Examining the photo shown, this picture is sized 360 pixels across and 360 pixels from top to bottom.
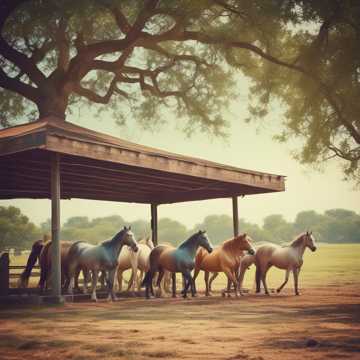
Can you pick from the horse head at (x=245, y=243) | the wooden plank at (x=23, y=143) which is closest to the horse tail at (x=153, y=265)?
the horse head at (x=245, y=243)

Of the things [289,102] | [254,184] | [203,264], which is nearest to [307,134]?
[289,102]

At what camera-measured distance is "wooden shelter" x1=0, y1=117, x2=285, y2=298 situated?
12633 millimetres

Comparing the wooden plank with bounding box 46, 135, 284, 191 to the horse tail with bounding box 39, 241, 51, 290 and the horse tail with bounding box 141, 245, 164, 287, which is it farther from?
the horse tail with bounding box 39, 241, 51, 290

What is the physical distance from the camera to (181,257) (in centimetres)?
1473

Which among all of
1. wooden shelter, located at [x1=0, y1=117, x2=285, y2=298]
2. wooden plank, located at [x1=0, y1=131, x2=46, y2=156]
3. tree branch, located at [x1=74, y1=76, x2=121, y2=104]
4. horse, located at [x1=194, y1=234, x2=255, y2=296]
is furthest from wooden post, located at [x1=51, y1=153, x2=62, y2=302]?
tree branch, located at [x1=74, y1=76, x2=121, y2=104]

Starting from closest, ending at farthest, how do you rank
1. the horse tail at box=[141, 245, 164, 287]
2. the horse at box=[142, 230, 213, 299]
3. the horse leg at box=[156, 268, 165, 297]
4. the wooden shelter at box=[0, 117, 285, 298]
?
the wooden shelter at box=[0, 117, 285, 298]
the horse at box=[142, 230, 213, 299]
the horse tail at box=[141, 245, 164, 287]
the horse leg at box=[156, 268, 165, 297]

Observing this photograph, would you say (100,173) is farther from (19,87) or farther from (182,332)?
(19,87)

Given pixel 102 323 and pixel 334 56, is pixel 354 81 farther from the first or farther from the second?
pixel 102 323

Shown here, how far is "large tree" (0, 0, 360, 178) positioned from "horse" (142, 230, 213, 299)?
7.83 m

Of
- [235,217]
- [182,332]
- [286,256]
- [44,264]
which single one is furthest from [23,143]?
[235,217]

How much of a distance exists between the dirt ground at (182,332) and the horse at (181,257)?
256 cm

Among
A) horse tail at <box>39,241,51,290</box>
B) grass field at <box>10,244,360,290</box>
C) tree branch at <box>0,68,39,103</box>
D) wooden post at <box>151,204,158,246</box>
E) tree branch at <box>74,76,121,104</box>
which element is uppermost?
tree branch at <box>74,76,121,104</box>

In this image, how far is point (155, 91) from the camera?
28312mm

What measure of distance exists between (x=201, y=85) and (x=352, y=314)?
19.6m
